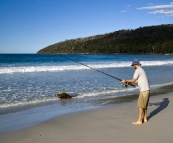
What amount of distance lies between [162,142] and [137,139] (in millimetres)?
476

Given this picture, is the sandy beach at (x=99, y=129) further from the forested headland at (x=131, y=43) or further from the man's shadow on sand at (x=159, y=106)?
the forested headland at (x=131, y=43)

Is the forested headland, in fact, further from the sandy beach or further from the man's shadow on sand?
the sandy beach

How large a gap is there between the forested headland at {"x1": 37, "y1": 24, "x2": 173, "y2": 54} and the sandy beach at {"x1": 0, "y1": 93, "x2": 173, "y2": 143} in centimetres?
11699

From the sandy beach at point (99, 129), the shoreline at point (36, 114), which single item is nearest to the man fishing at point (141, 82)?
the sandy beach at point (99, 129)

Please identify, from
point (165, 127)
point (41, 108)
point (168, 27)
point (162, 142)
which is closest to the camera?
point (162, 142)

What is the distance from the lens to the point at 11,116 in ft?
23.0

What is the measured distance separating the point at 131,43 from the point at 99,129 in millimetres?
134960

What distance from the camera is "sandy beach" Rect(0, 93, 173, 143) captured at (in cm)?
502

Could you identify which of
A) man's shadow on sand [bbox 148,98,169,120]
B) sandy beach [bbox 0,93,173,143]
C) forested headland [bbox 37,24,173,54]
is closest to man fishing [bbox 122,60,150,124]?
sandy beach [bbox 0,93,173,143]

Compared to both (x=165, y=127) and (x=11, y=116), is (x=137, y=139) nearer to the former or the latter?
(x=165, y=127)

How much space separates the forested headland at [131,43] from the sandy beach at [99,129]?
117 meters

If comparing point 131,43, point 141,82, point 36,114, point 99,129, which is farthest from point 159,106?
point 131,43

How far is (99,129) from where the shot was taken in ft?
18.5

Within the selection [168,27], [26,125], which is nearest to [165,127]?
[26,125]
